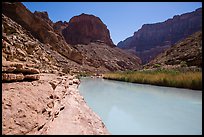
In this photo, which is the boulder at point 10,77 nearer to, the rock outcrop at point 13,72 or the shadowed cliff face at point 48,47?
the rock outcrop at point 13,72

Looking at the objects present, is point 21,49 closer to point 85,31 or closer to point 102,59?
point 102,59

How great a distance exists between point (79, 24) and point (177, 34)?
50.1 metres

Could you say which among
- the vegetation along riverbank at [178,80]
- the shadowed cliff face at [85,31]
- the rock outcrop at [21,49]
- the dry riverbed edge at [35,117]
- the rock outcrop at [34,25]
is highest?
the shadowed cliff face at [85,31]

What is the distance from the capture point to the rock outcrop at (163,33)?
3484 inches

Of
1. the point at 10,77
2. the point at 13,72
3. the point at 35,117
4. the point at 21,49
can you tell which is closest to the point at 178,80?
the point at 13,72

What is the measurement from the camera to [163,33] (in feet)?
331

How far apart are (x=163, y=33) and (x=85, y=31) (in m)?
50.8

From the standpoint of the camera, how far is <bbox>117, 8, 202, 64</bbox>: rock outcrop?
88500 millimetres

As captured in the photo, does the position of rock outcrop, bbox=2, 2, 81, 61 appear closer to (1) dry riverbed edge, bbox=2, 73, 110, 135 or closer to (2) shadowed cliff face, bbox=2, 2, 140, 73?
(2) shadowed cliff face, bbox=2, 2, 140, 73

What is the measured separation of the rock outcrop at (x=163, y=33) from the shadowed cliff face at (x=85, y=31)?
87.8ft

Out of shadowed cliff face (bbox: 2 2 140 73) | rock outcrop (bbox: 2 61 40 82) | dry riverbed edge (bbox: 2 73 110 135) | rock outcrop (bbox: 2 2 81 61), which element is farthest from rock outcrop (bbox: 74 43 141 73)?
dry riverbed edge (bbox: 2 73 110 135)

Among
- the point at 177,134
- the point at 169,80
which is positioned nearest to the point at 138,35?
the point at 169,80

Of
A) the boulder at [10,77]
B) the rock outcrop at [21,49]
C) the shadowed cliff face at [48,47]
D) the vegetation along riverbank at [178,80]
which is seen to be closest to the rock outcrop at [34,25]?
the shadowed cliff face at [48,47]

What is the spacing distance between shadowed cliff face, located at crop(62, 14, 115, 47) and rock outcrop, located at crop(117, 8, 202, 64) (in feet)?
87.8
